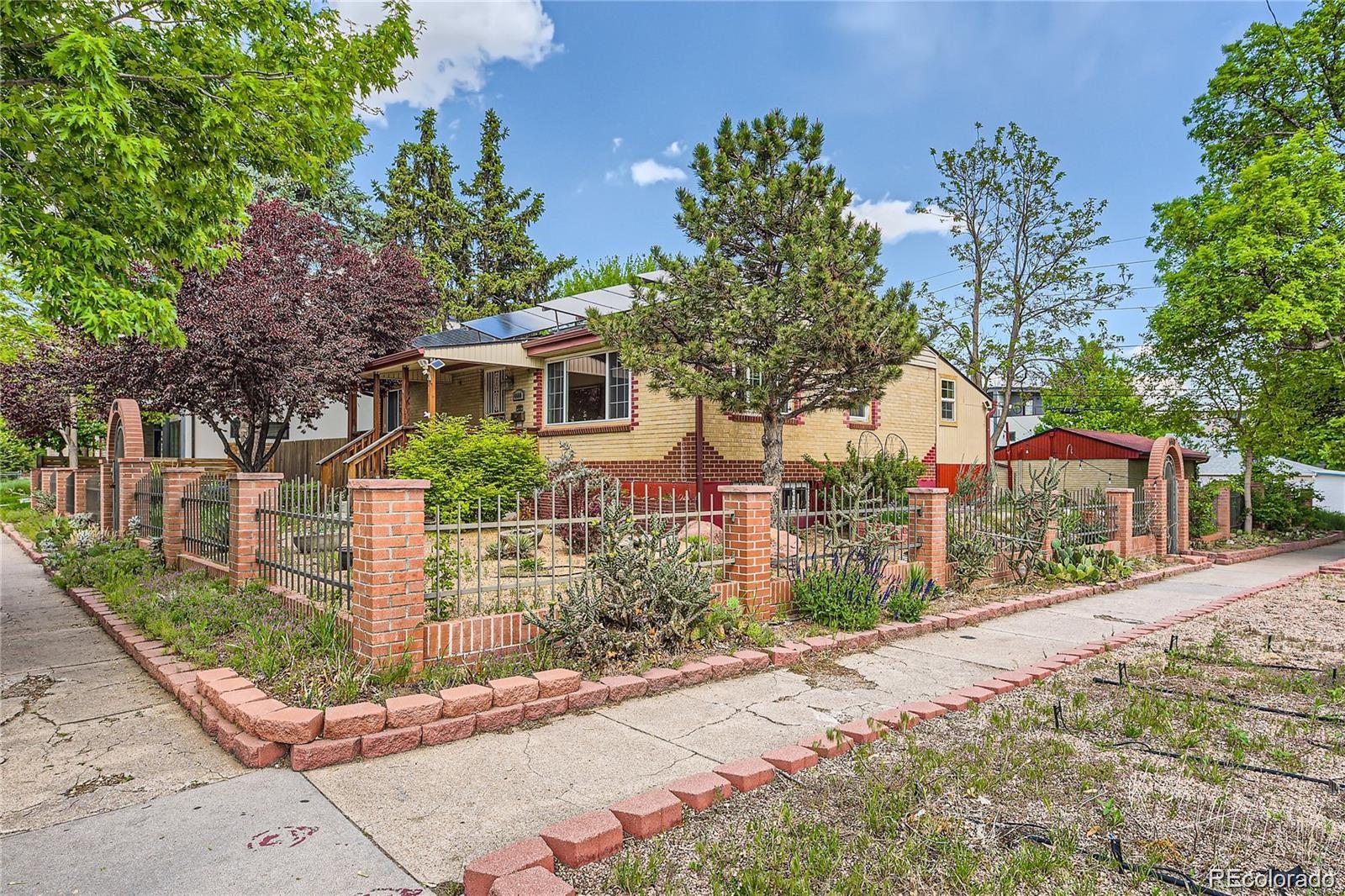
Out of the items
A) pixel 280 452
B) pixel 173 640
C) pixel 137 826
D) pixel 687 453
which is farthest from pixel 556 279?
pixel 137 826

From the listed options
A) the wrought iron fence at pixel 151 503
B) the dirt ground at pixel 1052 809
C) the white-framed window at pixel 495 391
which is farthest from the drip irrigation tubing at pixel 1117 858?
the white-framed window at pixel 495 391

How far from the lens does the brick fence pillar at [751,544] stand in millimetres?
6496

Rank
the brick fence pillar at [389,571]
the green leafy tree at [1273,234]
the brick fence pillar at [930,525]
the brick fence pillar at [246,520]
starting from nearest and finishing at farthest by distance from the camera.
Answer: the brick fence pillar at [389,571] < the brick fence pillar at [246,520] < the brick fence pillar at [930,525] < the green leafy tree at [1273,234]

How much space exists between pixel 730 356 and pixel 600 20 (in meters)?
6.53

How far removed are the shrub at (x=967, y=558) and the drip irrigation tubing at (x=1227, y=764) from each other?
186 inches

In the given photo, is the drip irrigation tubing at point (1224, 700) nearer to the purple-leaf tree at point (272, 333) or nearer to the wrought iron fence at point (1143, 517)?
the wrought iron fence at point (1143, 517)

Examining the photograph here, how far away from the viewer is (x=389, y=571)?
14.9 feet

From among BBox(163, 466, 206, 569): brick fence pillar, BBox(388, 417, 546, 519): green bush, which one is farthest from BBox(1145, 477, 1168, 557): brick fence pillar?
BBox(163, 466, 206, 569): brick fence pillar

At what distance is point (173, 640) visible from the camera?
5449mm

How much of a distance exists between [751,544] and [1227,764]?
145 inches

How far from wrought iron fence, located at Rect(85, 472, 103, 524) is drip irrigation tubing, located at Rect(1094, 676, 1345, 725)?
15.1 metres

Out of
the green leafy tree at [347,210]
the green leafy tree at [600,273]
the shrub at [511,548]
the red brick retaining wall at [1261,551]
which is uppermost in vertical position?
the green leafy tree at [347,210]

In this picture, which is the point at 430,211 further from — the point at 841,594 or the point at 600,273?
the point at 841,594
